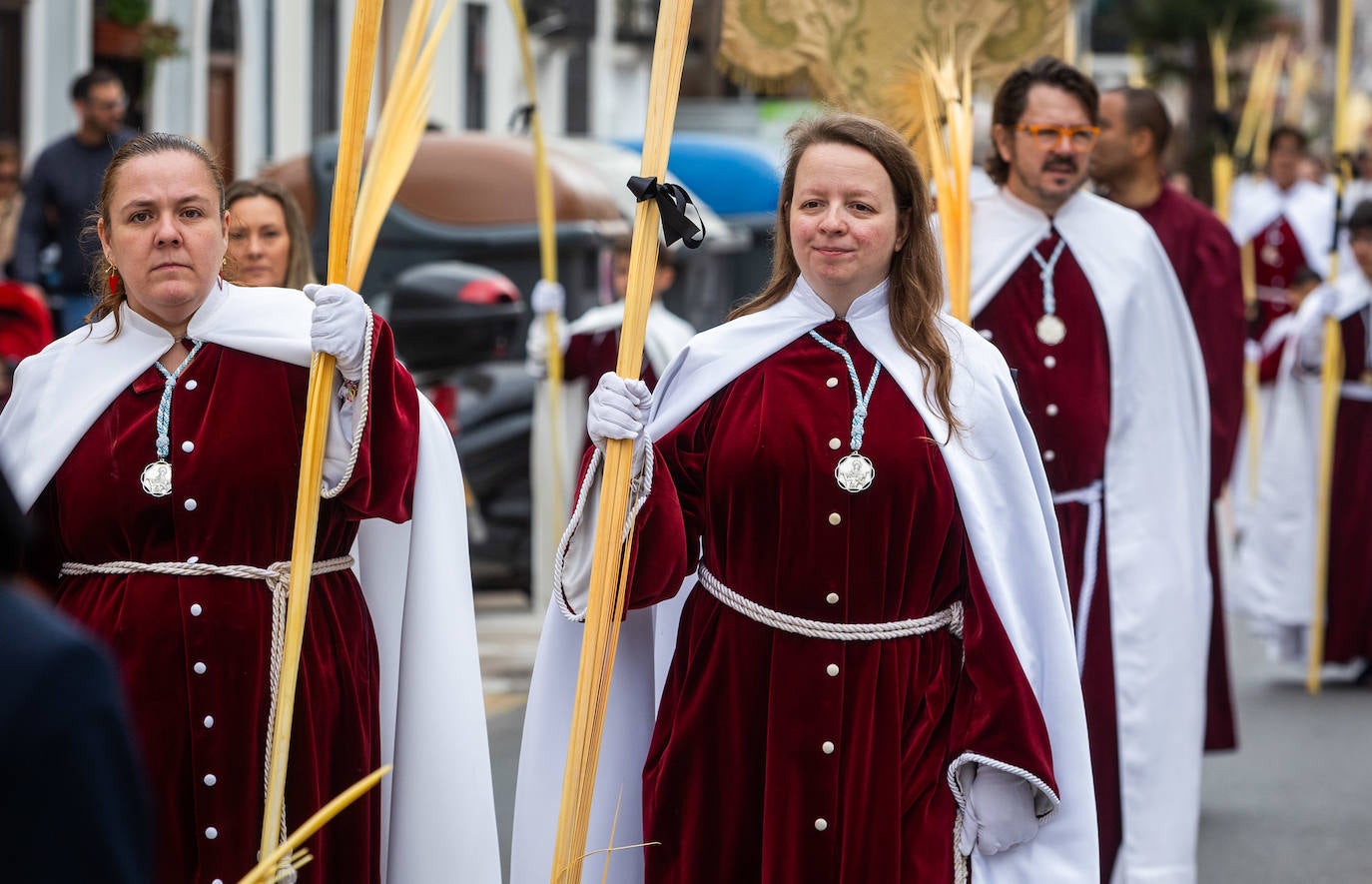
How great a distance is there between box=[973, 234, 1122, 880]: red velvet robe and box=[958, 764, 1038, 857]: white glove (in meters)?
1.50

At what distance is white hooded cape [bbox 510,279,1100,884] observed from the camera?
383cm

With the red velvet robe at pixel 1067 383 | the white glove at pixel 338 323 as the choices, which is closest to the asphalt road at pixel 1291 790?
the red velvet robe at pixel 1067 383

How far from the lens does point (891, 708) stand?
3.76 meters

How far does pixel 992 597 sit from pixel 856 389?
0.43 m

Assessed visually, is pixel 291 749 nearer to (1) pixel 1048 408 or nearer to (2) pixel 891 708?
(2) pixel 891 708

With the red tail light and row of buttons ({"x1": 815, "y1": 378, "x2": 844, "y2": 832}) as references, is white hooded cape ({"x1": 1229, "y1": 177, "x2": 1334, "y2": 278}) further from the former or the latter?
row of buttons ({"x1": 815, "y1": 378, "x2": 844, "y2": 832})

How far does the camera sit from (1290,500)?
966 cm

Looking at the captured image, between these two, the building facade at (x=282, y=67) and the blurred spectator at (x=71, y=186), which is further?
the building facade at (x=282, y=67)

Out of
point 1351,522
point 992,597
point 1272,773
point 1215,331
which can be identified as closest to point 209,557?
point 992,597

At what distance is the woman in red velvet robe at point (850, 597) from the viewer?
12.3 ft

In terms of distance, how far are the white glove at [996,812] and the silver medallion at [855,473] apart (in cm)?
52

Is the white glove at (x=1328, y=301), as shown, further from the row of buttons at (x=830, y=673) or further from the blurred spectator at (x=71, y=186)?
the row of buttons at (x=830, y=673)

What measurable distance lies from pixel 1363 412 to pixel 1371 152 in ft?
18.5

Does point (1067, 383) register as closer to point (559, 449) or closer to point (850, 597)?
point (850, 597)
